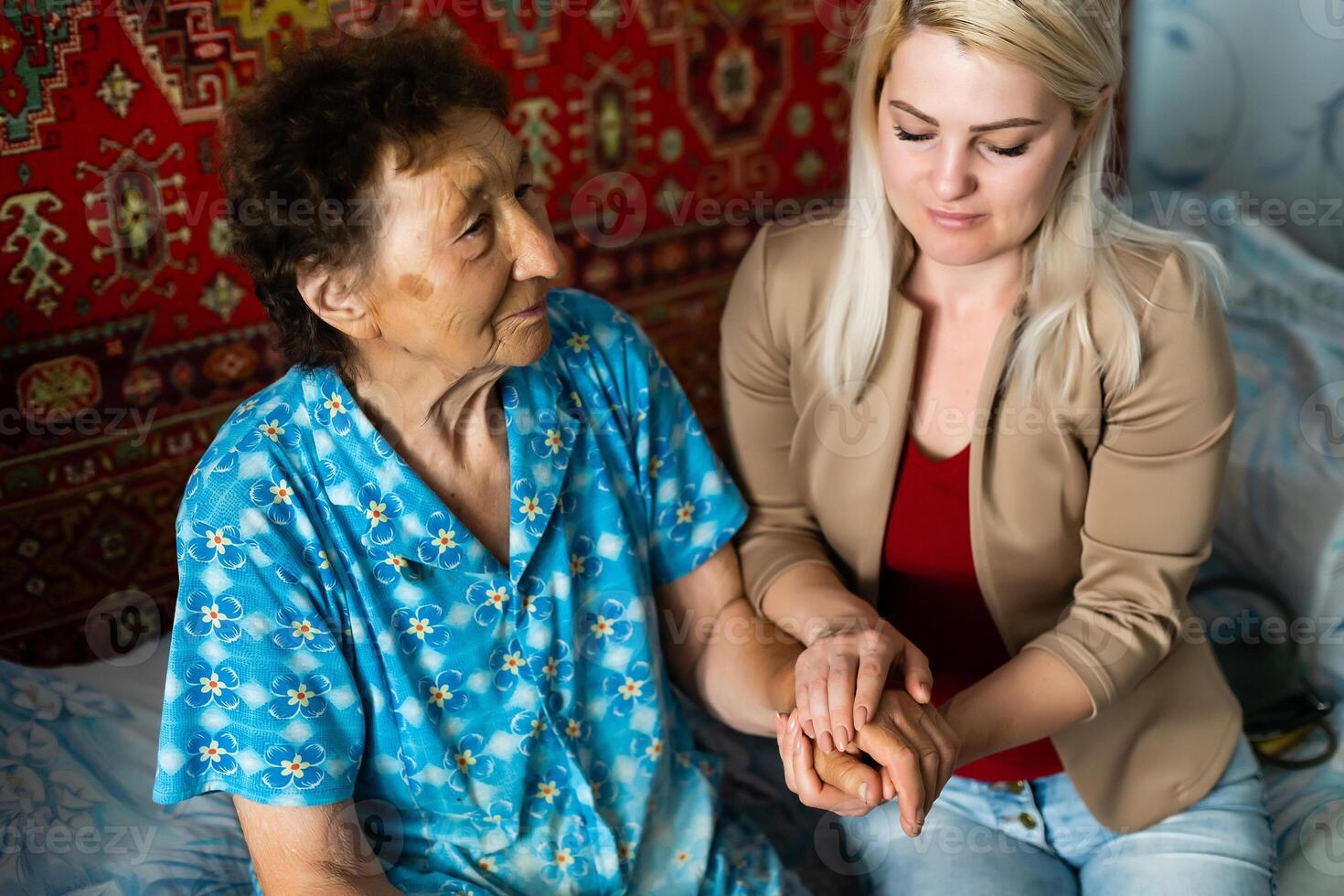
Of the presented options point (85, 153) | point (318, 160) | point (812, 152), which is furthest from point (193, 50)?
point (812, 152)

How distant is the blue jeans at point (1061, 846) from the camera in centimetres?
144

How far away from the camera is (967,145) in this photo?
1.27 metres

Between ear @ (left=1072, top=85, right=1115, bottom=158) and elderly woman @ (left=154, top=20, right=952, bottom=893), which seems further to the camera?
ear @ (left=1072, top=85, right=1115, bottom=158)

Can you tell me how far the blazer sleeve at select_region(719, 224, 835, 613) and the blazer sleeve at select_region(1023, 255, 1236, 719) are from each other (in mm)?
304

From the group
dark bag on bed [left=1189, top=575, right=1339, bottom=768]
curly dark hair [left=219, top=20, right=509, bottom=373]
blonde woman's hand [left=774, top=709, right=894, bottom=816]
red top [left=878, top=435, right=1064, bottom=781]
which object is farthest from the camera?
dark bag on bed [left=1189, top=575, right=1339, bottom=768]

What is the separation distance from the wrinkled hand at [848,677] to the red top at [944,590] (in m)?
0.16

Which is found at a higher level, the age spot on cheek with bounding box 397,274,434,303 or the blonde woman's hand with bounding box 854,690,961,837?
the age spot on cheek with bounding box 397,274,434,303

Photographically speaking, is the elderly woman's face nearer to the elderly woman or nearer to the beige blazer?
the elderly woman

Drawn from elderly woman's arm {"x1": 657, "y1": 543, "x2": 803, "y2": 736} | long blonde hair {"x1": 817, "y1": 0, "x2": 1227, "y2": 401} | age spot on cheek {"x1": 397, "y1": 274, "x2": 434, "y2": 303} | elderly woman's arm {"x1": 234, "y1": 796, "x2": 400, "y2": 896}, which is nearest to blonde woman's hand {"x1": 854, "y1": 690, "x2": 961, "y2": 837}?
elderly woman's arm {"x1": 657, "y1": 543, "x2": 803, "y2": 736}

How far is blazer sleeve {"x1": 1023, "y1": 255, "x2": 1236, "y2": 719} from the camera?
138 centimetres

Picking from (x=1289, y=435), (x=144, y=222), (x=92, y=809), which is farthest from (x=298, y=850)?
(x=1289, y=435)

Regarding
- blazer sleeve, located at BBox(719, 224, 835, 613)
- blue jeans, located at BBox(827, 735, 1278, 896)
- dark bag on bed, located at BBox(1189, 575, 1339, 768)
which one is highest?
blazer sleeve, located at BBox(719, 224, 835, 613)

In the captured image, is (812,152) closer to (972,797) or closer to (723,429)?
(723,429)

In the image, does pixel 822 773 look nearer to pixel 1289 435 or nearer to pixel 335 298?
pixel 335 298
